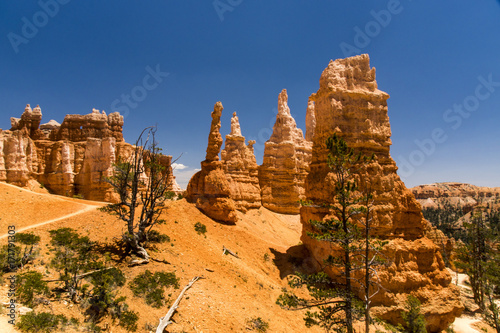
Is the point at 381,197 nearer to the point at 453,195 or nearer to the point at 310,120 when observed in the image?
the point at 310,120

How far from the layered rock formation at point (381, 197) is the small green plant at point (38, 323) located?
16.6 m

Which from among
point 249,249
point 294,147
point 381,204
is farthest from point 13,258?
point 294,147

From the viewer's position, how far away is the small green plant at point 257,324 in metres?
11.8

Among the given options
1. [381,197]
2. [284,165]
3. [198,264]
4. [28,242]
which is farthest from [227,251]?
[284,165]

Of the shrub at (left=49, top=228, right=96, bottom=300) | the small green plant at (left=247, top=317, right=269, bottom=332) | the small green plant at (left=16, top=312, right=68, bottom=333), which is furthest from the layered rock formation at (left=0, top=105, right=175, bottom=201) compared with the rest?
the small green plant at (left=16, top=312, right=68, bottom=333)

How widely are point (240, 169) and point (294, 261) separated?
23.1 m

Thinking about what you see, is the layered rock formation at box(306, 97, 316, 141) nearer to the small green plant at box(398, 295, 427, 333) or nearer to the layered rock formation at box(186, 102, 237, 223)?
the layered rock formation at box(186, 102, 237, 223)

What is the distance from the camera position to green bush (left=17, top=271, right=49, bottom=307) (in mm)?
8492

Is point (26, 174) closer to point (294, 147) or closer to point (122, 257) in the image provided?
point (122, 257)

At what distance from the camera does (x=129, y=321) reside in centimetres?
938

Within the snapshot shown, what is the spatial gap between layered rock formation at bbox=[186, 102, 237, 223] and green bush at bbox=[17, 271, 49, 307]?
16409 millimetres

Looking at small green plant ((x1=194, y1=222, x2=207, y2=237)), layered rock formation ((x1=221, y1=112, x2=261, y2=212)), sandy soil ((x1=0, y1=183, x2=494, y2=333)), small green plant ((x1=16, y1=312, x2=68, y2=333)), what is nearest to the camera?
small green plant ((x1=16, y1=312, x2=68, y2=333))

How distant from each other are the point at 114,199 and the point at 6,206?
14.9 meters

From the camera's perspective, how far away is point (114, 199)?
31.9m
